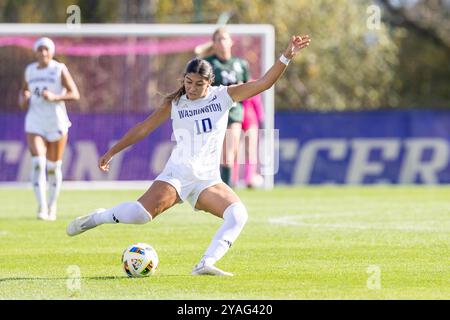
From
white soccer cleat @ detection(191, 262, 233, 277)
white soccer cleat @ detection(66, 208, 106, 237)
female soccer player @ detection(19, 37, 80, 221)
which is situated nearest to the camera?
white soccer cleat @ detection(191, 262, 233, 277)

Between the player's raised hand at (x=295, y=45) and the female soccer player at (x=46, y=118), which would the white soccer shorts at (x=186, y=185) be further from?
the female soccer player at (x=46, y=118)

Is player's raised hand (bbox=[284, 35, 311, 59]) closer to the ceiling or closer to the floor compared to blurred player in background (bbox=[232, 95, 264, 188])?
closer to the ceiling

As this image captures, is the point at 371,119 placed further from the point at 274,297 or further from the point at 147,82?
the point at 274,297

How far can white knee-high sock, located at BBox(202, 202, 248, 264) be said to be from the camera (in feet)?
32.3

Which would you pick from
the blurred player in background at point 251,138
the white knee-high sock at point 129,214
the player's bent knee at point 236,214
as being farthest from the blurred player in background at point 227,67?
the player's bent knee at point 236,214

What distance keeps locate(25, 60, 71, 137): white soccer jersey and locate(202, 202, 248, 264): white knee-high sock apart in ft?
22.5

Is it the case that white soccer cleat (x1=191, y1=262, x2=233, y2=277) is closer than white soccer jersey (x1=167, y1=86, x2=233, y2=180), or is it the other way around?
white soccer cleat (x1=191, y1=262, x2=233, y2=277)

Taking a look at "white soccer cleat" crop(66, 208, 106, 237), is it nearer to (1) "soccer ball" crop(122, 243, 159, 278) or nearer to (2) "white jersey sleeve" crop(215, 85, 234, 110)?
(1) "soccer ball" crop(122, 243, 159, 278)

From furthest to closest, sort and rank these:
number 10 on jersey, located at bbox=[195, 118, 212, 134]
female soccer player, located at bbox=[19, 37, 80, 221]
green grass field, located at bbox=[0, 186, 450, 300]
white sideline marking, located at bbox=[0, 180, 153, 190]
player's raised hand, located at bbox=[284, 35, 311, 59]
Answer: white sideline marking, located at bbox=[0, 180, 153, 190]
female soccer player, located at bbox=[19, 37, 80, 221]
number 10 on jersey, located at bbox=[195, 118, 212, 134]
player's raised hand, located at bbox=[284, 35, 311, 59]
green grass field, located at bbox=[0, 186, 450, 300]

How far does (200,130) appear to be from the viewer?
1034 cm

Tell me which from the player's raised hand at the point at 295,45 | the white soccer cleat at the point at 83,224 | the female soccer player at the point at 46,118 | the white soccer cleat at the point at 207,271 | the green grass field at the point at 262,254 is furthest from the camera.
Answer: the female soccer player at the point at 46,118

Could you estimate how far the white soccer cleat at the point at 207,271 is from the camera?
9773 millimetres

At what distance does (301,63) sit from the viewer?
41.7 metres

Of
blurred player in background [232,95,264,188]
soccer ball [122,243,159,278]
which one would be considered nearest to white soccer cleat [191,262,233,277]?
soccer ball [122,243,159,278]
